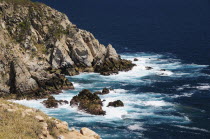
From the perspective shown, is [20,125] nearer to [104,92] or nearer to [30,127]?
[30,127]

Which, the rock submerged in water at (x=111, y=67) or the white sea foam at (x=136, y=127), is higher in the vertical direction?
the rock submerged in water at (x=111, y=67)

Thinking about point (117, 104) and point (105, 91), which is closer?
point (117, 104)

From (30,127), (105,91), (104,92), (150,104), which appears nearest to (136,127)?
(150,104)

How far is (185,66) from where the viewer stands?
136 m

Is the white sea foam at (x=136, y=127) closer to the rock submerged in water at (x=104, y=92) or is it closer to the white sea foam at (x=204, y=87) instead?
the rock submerged in water at (x=104, y=92)

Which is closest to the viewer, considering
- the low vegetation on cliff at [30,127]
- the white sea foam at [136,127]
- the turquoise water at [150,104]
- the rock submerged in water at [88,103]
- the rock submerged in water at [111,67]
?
the low vegetation on cliff at [30,127]

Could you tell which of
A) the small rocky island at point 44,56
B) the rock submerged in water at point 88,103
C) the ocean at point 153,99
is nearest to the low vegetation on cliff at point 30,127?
the ocean at point 153,99

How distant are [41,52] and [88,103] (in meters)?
42.7

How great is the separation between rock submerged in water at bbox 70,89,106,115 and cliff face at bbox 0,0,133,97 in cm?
1275

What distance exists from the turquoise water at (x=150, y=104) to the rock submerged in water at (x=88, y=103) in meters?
1.73

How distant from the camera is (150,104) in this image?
296 feet

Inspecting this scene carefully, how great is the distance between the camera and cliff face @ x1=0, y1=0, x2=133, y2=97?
9850 centimetres

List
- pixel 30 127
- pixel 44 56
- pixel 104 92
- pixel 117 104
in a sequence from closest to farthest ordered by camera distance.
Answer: pixel 30 127 < pixel 117 104 < pixel 104 92 < pixel 44 56

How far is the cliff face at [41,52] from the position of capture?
98.5m
